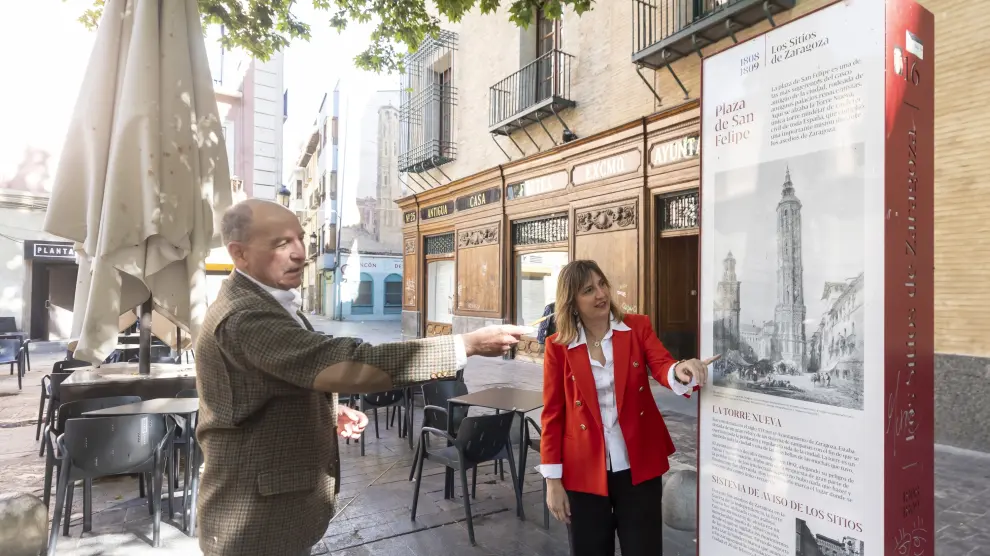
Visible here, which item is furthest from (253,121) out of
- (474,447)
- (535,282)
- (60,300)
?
(474,447)

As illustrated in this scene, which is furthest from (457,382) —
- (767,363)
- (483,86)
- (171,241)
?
(483,86)

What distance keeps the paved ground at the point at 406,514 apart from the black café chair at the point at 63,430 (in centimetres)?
15

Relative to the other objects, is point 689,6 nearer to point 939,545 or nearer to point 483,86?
point 483,86

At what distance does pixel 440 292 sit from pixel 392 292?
1800cm

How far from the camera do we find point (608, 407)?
8.16 ft

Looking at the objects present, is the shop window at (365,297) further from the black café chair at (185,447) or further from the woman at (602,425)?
the woman at (602,425)

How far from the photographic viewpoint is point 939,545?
364 cm

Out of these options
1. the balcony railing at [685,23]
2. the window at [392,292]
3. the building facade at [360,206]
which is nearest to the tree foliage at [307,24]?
the balcony railing at [685,23]

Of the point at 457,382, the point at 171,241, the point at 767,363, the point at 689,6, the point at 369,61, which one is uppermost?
the point at 689,6

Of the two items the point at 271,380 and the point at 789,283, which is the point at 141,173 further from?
the point at 789,283

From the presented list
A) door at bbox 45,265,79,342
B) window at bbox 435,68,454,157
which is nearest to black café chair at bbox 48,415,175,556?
window at bbox 435,68,454,157

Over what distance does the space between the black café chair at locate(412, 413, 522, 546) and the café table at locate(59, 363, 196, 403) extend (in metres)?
2.31

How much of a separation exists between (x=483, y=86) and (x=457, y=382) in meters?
10.9

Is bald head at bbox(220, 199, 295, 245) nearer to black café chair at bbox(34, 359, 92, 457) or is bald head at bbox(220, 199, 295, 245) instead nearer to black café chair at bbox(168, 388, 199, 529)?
black café chair at bbox(168, 388, 199, 529)
